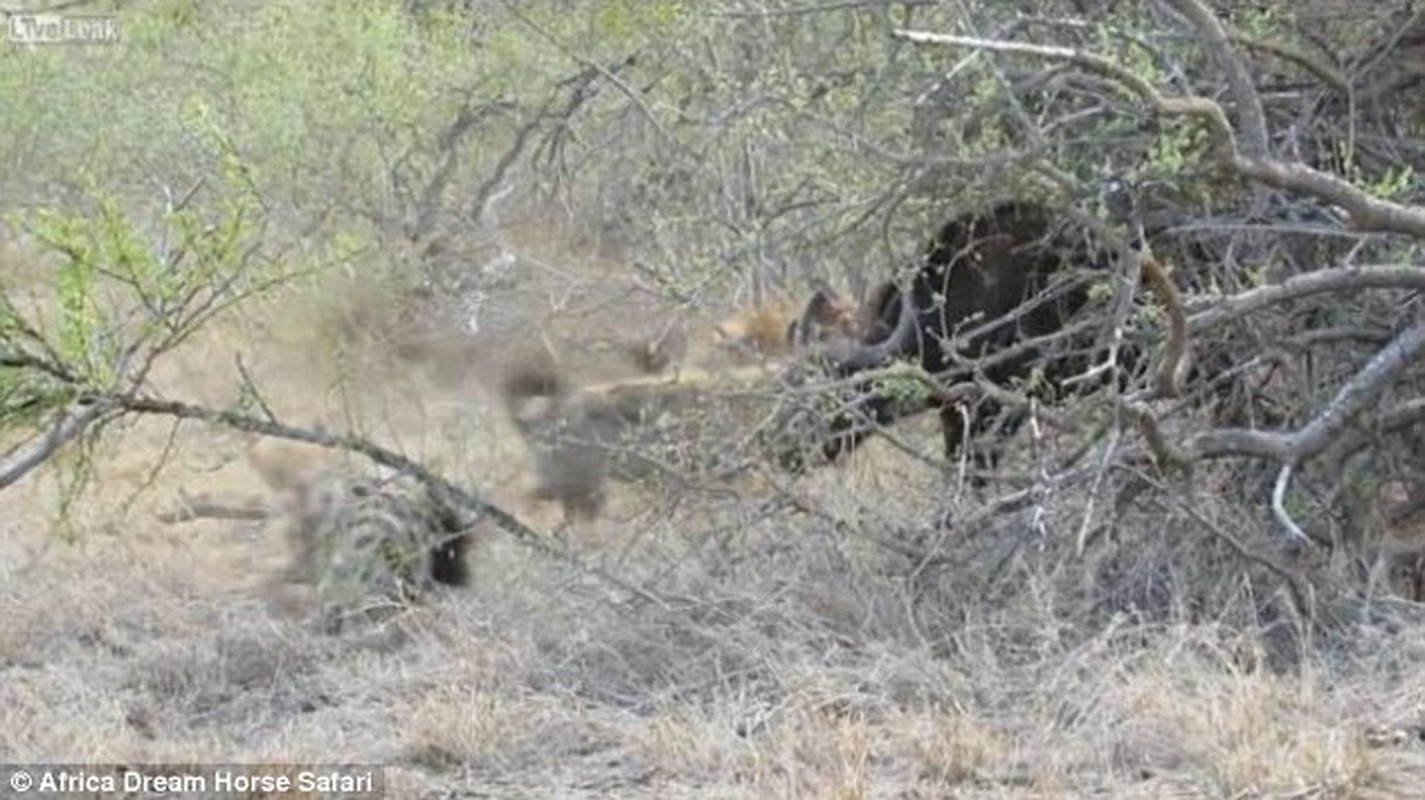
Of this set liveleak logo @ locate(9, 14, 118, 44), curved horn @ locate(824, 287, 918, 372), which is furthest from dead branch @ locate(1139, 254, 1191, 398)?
liveleak logo @ locate(9, 14, 118, 44)

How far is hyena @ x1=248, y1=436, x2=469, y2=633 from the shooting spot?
25.5 ft

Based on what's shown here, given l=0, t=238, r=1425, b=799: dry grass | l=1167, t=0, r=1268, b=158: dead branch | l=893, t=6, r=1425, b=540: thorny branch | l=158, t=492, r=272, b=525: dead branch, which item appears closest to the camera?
l=893, t=6, r=1425, b=540: thorny branch

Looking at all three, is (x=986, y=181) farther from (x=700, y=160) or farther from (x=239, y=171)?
(x=239, y=171)

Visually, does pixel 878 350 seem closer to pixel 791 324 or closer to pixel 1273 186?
pixel 791 324

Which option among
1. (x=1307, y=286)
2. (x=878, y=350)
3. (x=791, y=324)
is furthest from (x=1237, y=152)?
(x=791, y=324)

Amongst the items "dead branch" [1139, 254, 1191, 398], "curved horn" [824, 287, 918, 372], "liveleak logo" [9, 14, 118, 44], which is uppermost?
"liveleak logo" [9, 14, 118, 44]

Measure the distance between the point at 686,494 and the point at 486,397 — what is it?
5.99 feet

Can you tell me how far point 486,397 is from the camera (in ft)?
29.4

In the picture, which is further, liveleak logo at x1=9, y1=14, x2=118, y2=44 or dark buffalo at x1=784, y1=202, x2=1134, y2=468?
liveleak logo at x1=9, y1=14, x2=118, y2=44

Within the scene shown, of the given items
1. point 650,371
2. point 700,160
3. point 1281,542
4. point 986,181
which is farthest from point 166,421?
point 1281,542

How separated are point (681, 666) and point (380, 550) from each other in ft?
5.88

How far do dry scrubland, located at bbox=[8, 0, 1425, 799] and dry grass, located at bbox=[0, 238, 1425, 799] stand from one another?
2cm

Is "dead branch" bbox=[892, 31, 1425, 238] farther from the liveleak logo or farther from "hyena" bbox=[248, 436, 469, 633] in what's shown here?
the liveleak logo

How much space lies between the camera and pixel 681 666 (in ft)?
21.7
